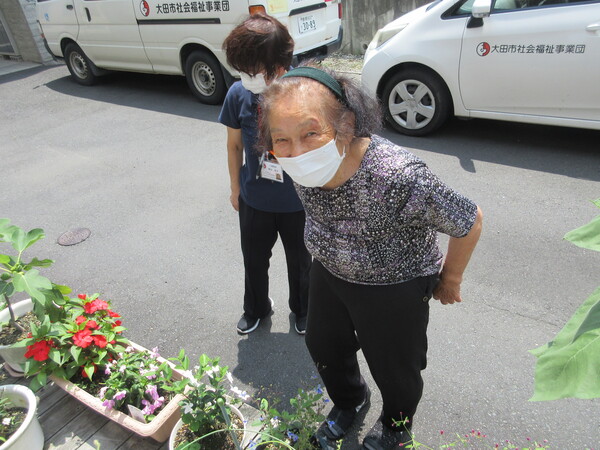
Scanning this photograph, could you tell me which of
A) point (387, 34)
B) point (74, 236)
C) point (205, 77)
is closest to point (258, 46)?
point (74, 236)

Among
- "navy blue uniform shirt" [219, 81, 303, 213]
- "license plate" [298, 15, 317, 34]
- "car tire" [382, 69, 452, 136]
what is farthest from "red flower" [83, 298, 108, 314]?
"license plate" [298, 15, 317, 34]

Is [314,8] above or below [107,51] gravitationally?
above

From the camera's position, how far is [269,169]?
2.27 m

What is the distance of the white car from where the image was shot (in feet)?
13.6

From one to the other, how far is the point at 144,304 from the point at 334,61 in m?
6.67

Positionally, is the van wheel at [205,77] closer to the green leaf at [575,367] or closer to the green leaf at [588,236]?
the green leaf at [588,236]

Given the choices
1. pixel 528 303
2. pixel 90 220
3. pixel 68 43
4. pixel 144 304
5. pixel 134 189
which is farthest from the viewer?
pixel 68 43

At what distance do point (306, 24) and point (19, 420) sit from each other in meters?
5.83

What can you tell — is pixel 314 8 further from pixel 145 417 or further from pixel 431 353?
pixel 145 417

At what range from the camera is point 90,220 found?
14.1ft

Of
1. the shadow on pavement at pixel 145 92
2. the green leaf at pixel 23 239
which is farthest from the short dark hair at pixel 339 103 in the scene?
the shadow on pavement at pixel 145 92

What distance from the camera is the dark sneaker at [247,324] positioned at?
115 inches

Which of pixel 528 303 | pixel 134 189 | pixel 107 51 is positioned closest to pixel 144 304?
pixel 134 189

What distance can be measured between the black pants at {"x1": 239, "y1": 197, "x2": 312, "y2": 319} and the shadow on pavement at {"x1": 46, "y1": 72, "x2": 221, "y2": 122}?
408cm
